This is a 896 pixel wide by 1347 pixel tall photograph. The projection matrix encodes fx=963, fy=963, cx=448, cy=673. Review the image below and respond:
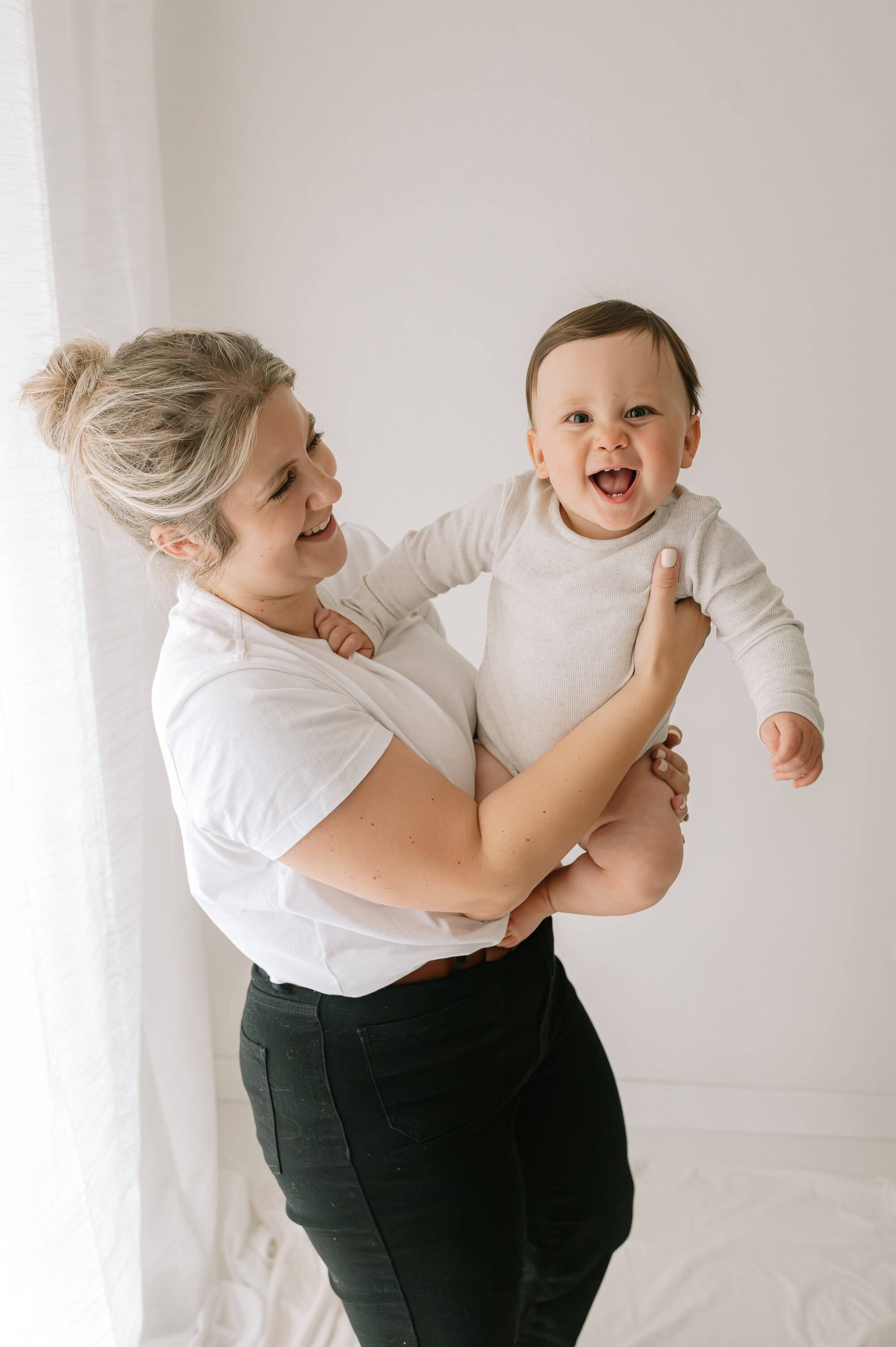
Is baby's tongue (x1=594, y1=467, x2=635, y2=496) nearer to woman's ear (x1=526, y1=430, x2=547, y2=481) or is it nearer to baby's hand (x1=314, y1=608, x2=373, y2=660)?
woman's ear (x1=526, y1=430, x2=547, y2=481)

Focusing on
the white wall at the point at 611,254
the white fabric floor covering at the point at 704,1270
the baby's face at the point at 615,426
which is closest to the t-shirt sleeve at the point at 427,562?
the baby's face at the point at 615,426

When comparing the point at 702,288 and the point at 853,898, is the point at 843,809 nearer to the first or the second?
the point at 853,898

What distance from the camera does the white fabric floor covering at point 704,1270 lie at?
6.46ft

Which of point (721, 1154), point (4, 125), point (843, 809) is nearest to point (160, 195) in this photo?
point (4, 125)

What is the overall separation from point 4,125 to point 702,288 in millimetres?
1362

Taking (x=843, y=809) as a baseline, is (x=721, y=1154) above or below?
below

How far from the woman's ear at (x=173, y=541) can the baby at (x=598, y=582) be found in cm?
20

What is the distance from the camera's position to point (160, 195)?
196cm

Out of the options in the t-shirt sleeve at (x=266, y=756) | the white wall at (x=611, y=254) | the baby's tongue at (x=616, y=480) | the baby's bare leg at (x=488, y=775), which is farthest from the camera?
the white wall at (x=611, y=254)

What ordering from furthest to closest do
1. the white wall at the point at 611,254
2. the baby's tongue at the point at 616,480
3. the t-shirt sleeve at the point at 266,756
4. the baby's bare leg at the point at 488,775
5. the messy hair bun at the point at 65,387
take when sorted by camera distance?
the white wall at the point at 611,254 → the baby's bare leg at the point at 488,775 → the baby's tongue at the point at 616,480 → the messy hair bun at the point at 65,387 → the t-shirt sleeve at the point at 266,756

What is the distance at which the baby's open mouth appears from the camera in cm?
116

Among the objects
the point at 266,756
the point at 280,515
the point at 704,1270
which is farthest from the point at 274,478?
the point at 704,1270

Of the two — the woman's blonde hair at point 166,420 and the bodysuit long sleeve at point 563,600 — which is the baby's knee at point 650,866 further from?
the woman's blonde hair at point 166,420

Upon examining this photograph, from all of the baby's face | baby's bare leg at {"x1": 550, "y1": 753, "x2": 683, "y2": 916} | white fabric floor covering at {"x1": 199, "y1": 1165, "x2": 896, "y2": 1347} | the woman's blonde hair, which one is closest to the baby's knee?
Answer: baby's bare leg at {"x1": 550, "y1": 753, "x2": 683, "y2": 916}
